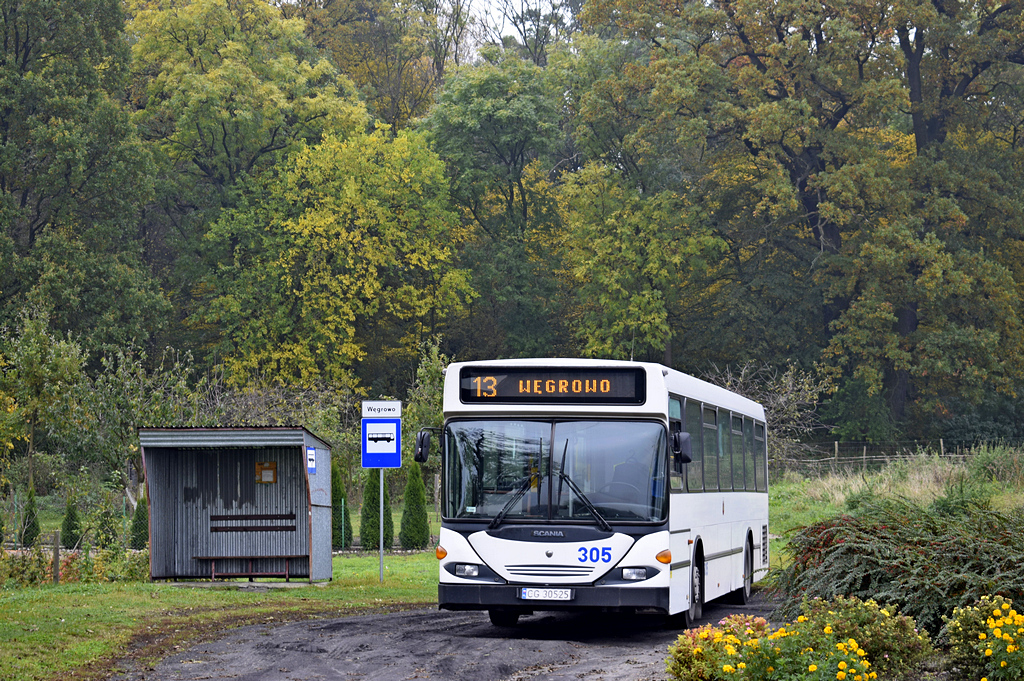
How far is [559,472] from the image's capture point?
13.6 m

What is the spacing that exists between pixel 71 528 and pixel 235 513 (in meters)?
7.83

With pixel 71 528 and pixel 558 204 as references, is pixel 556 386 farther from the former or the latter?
pixel 558 204

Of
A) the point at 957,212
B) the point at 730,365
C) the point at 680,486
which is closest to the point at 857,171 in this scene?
the point at 957,212

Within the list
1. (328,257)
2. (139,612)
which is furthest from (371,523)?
(328,257)

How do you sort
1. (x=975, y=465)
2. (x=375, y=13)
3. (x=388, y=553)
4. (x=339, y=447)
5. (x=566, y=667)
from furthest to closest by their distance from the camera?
(x=375, y=13) < (x=339, y=447) < (x=975, y=465) < (x=388, y=553) < (x=566, y=667)

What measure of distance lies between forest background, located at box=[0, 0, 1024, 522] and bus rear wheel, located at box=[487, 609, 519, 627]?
30302 millimetres

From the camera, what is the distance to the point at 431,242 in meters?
56.9

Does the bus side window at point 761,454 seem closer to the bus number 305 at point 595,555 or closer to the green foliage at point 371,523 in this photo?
the bus number 305 at point 595,555

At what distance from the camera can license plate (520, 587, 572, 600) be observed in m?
13.4

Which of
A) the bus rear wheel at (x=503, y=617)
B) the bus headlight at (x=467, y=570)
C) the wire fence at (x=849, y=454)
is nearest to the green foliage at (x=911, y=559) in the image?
the bus headlight at (x=467, y=570)

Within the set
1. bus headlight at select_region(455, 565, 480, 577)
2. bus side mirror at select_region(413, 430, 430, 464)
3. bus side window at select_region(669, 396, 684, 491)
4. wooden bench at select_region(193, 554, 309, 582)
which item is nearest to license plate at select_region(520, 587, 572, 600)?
bus headlight at select_region(455, 565, 480, 577)

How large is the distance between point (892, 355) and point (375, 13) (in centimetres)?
3039

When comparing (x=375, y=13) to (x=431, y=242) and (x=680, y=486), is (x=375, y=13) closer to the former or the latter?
(x=431, y=242)

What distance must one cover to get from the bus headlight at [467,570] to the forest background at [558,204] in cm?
3152
